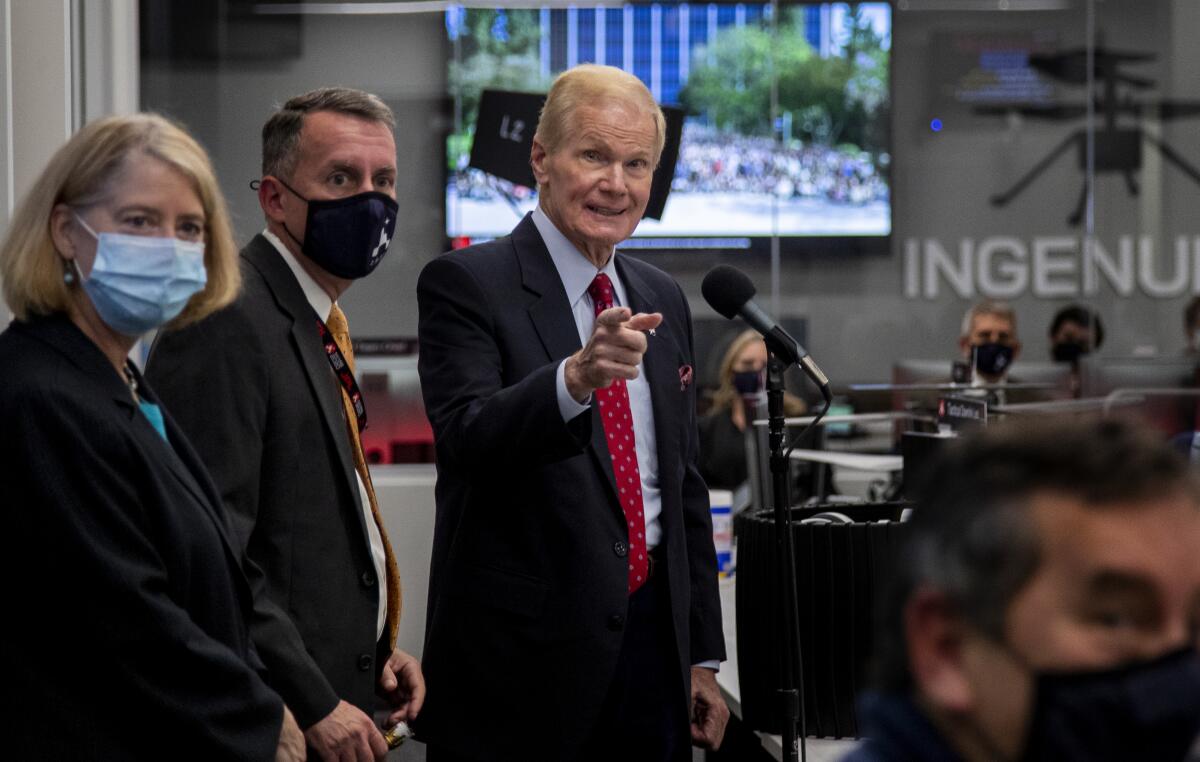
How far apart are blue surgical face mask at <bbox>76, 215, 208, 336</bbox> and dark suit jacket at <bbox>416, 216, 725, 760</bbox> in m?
0.45

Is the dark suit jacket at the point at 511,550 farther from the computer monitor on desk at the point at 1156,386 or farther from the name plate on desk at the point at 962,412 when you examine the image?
the computer monitor on desk at the point at 1156,386

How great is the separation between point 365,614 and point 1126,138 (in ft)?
22.3

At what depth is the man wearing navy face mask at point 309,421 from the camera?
1765 mm

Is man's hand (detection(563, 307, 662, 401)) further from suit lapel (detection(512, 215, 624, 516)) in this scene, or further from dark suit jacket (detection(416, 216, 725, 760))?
suit lapel (detection(512, 215, 624, 516))

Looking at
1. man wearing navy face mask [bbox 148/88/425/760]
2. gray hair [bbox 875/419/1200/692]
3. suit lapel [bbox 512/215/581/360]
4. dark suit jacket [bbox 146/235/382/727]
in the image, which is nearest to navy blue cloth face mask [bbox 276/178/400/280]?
man wearing navy face mask [bbox 148/88/425/760]

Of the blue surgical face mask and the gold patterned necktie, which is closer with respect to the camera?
the blue surgical face mask

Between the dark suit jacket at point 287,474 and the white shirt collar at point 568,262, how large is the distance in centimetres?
38

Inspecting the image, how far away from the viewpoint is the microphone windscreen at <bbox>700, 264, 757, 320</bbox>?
210cm

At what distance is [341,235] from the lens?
79.8 inches

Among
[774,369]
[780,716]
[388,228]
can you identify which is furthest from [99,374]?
[780,716]

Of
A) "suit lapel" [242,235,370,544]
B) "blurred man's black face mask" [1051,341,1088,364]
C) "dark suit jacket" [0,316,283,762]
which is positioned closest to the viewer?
"dark suit jacket" [0,316,283,762]

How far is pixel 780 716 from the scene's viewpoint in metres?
2.18

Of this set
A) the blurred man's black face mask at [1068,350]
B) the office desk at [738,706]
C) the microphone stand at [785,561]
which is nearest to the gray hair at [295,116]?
the microphone stand at [785,561]

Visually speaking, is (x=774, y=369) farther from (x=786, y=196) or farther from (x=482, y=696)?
(x=786, y=196)
